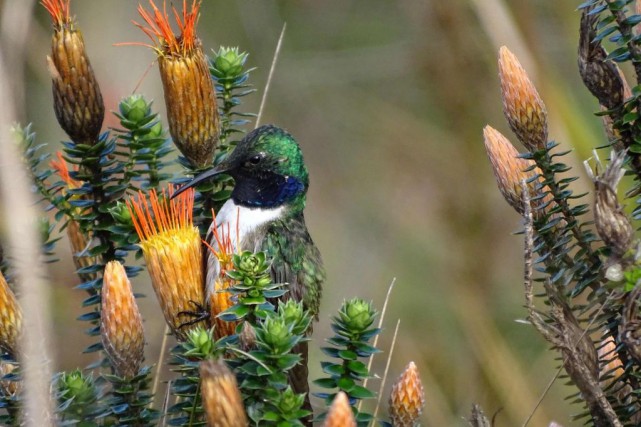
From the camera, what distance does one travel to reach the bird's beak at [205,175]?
2.17 m

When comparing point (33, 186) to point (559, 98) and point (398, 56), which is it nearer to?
point (559, 98)

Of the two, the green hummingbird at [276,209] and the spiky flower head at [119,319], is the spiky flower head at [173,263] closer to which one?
the spiky flower head at [119,319]

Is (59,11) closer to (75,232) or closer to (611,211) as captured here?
(75,232)

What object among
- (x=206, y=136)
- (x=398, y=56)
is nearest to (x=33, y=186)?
(x=206, y=136)

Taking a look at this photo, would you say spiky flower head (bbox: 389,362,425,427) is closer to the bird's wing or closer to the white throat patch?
the white throat patch

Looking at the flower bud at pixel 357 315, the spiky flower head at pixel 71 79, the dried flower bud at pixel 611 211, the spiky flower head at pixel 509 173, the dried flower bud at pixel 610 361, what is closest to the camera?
the dried flower bud at pixel 611 211

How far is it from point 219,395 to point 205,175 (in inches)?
35.1

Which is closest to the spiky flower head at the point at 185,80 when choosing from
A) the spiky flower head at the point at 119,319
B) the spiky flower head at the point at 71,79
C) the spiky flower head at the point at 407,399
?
the spiky flower head at the point at 71,79

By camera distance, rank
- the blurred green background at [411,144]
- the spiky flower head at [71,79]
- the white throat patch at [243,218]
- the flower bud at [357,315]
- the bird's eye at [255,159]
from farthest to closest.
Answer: the blurred green background at [411,144] → the bird's eye at [255,159] → the white throat patch at [243,218] → the spiky flower head at [71,79] → the flower bud at [357,315]

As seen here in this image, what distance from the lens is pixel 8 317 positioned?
1897 millimetres

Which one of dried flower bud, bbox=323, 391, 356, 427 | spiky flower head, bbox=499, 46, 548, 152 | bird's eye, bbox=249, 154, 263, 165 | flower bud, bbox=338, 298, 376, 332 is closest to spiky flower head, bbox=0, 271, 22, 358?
flower bud, bbox=338, 298, 376, 332

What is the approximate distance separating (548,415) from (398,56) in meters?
2.02

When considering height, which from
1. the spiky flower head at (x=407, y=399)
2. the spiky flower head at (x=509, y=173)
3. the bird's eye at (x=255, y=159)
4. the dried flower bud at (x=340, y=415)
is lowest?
the spiky flower head at (x=407, y=399)

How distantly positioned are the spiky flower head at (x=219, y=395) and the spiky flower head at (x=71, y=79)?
873 mm
